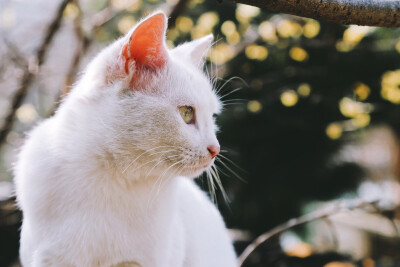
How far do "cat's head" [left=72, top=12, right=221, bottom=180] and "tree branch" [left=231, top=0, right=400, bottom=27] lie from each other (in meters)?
0.25

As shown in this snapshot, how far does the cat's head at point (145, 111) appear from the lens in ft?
2.87

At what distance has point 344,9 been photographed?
2.80ft

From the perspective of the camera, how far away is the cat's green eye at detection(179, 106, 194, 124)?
92cm

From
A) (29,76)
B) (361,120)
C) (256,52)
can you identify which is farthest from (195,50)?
(361,120)

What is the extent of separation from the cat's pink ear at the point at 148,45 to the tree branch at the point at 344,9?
8.3 inches

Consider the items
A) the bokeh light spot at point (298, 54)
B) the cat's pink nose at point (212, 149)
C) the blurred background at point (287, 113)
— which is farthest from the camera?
the bokeh light spot at point (298, 54)

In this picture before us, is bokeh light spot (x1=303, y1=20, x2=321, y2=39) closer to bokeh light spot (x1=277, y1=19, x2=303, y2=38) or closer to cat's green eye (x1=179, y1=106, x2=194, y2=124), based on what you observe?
bokeh light spot (x1=277, y1=19, x2=303, y2=38)

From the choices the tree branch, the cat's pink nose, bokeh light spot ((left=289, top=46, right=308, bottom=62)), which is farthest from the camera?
bokeh light spot ((left=289, top=46, right=308, bottom=62))

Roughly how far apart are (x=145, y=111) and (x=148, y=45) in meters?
0.15

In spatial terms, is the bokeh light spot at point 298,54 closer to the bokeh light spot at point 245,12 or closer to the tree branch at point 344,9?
the bokeh light spot at point 245,12

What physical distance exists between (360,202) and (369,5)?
74 centimetres

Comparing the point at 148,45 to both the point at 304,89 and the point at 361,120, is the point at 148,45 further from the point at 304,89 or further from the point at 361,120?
the point at 361,120

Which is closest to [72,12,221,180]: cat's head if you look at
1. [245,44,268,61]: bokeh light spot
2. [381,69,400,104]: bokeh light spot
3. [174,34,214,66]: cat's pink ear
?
[174,34,214,66]: cat's pink ear

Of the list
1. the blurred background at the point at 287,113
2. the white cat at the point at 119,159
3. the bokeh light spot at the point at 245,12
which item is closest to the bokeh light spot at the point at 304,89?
the blurred background at the point at 287,113
